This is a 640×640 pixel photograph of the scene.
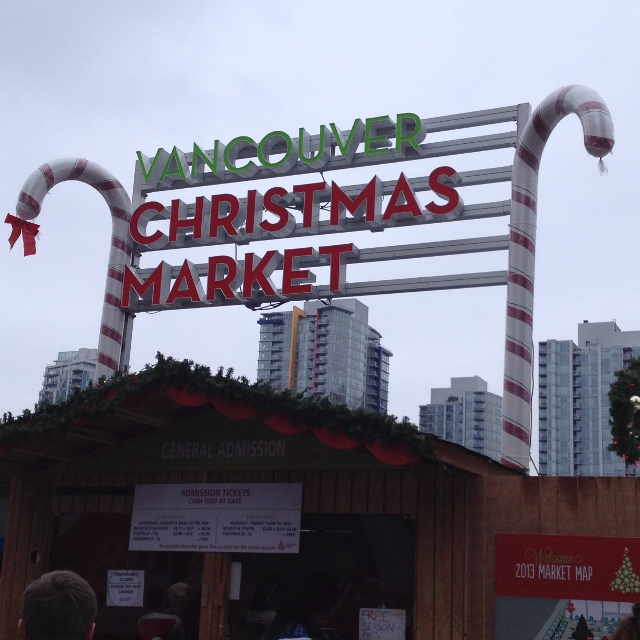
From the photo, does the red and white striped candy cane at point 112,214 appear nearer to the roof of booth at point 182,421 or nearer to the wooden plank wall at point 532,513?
the roof of booth at point 182,421

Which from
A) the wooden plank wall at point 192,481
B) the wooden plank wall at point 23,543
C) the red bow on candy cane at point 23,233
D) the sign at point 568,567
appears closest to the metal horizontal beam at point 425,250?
the red bow on candy cane at point 23,233

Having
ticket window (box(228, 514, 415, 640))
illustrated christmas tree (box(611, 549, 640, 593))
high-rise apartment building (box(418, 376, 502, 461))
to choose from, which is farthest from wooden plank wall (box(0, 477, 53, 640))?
high-rise apartment building (box(418, 376, 502, 461))

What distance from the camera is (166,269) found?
15102 millimetres

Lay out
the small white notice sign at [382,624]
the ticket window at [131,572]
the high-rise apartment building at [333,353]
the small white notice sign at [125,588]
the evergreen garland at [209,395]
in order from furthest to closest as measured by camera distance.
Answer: the high-rise apartment building at [333,353] → the small white notice sign at [125,588] → the ticket window at [131,572] → the small white notice sign at [382,624] → the evergreen garland at [209,395]

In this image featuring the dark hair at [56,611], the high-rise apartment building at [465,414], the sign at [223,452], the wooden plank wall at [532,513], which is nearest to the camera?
the dark hair at [56,611]

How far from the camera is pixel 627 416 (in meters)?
11.2

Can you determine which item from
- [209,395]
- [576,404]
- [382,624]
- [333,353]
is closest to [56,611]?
[209,395]

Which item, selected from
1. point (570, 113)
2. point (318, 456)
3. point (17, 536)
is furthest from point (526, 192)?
point (17, 536)

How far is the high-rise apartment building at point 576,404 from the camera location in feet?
337

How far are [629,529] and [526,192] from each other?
557 cm

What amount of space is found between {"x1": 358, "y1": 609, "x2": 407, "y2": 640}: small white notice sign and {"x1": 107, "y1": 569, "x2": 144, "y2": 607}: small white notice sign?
262 centimetres

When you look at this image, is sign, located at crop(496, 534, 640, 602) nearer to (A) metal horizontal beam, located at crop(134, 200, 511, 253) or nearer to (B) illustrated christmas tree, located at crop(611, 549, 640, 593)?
(B) illustrated christmas tree, located at crop(611, 549, 640, 593)

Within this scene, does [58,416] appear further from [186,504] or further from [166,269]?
[166,269]

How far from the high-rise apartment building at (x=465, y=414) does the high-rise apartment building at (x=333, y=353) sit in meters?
14.2
